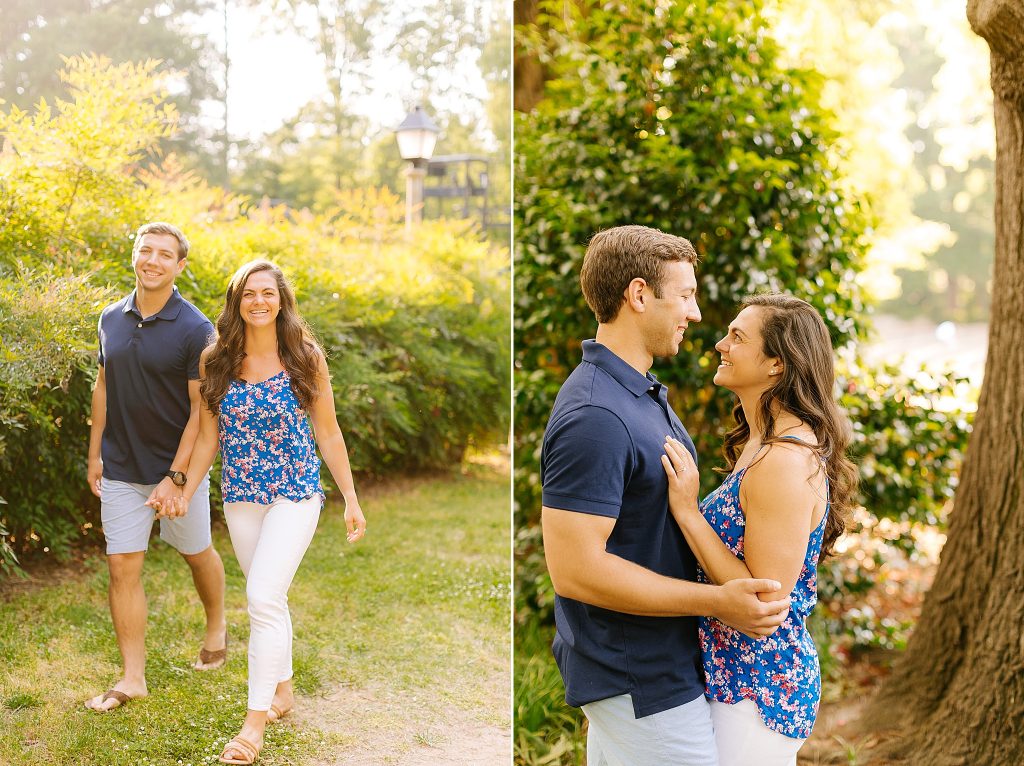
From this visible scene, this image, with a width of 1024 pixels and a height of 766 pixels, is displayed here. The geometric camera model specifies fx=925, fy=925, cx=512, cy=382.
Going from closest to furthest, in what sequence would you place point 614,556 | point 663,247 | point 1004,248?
point 614,556, point 663,247, point 1004,248

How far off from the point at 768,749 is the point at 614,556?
1.71 feet

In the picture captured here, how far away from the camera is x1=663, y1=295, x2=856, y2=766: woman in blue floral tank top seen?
1795 mm

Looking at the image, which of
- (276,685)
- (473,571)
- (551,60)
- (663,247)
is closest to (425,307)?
(473,571)

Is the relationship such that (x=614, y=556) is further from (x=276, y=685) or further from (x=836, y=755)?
(x=836, y=755)

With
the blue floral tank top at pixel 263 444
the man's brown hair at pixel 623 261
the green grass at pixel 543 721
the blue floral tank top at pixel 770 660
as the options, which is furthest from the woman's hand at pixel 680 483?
the green grass at pixel 543 721

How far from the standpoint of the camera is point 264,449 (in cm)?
274

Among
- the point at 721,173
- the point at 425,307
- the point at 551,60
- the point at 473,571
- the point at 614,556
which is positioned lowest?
the point at 473,571

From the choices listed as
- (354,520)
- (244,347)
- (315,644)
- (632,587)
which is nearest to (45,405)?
(244,347)

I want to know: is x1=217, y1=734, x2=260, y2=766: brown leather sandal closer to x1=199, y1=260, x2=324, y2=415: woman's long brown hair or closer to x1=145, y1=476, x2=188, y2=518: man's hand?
x1=145, y1=476, x2=188, y2=518: man's hand

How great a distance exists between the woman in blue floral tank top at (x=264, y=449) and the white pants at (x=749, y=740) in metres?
1.46

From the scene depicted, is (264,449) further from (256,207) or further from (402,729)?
(402,729)

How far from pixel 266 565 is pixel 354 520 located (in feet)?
1.34

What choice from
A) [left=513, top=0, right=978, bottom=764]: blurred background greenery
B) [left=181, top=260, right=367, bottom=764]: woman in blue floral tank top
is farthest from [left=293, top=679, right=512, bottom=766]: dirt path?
[left=513, top=0, right=978, bottom=764]: blurred background greenery

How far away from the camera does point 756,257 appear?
3.79m
